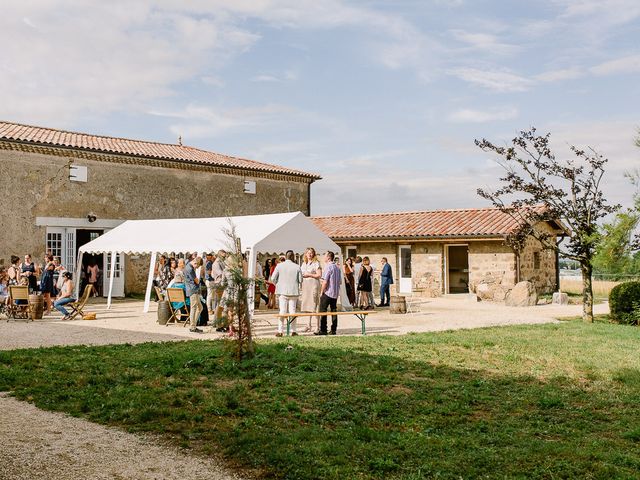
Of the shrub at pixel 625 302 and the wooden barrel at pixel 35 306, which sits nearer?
the wooden barrel at pixel 35 306

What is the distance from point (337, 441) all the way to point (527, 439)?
62.7 inches

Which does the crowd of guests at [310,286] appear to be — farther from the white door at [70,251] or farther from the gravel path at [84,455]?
the white door at [70,251]

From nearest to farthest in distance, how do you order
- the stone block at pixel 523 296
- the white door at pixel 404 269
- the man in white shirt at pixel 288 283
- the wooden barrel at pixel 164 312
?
the man in white shirt at pixel 288 283, the wooden barrel at pixel 164 312, the stone block at pixel 523 296, the white door at pixel 404 269

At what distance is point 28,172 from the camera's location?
21.2 meters

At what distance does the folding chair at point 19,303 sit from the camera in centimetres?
1495

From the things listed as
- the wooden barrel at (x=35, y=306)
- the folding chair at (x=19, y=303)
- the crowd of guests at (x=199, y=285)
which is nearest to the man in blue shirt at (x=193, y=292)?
the crowd of guests at (x=199, y=285)

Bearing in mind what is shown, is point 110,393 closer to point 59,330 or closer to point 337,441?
point 337,441

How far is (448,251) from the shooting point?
992 inches

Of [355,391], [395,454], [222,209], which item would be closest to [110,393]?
[355,391]

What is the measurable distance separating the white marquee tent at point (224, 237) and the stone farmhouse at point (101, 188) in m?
3.67

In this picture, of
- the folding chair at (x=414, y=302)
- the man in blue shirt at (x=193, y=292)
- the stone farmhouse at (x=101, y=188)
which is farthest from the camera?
the stone farmhouse at (x=101, y=188)

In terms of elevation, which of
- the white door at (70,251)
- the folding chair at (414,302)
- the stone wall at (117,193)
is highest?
the stone wall at (117,193)

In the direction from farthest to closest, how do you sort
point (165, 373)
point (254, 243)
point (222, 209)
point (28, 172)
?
point (222, 209) < point (28, 172) < point (254, 243) < point (165, 373)

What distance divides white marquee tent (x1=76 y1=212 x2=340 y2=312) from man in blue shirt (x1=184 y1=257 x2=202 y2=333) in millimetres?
1295
